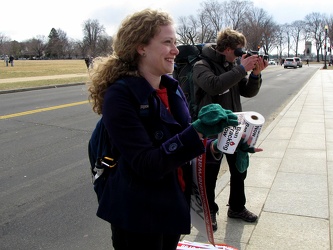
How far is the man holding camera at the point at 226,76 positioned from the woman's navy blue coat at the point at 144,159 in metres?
1.26

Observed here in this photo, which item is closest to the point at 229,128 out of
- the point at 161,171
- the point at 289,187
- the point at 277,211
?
the point at 161,171

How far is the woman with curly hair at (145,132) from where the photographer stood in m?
1.57

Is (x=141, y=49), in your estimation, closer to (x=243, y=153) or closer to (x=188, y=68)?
(x=243, y=153)

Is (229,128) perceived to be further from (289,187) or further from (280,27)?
(280,27)

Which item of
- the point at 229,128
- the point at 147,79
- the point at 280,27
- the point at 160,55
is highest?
the point at 280,27

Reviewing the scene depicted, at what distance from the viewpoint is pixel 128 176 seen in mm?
1667

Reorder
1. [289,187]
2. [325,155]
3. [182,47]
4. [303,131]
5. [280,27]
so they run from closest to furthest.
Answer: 1. [182,47]
2. [289,187]
3. [325,155]
4. [303,131]
5. [280,27]

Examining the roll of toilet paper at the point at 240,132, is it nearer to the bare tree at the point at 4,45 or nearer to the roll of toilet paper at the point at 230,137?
the roll of toilet paper at the point at 230,137

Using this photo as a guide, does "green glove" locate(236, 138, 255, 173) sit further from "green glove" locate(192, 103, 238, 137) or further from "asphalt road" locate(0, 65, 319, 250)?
"asphalt road" locate(0, 65, 319, 250)

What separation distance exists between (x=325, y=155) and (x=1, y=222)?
4722 mm

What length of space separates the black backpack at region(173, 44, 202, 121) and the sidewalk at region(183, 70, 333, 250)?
1.17m

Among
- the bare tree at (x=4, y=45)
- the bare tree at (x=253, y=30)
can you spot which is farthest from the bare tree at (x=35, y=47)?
the bare tree at (x=253, y=30)

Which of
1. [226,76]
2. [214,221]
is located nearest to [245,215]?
[214,221]

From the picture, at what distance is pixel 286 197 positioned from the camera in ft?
13.0
